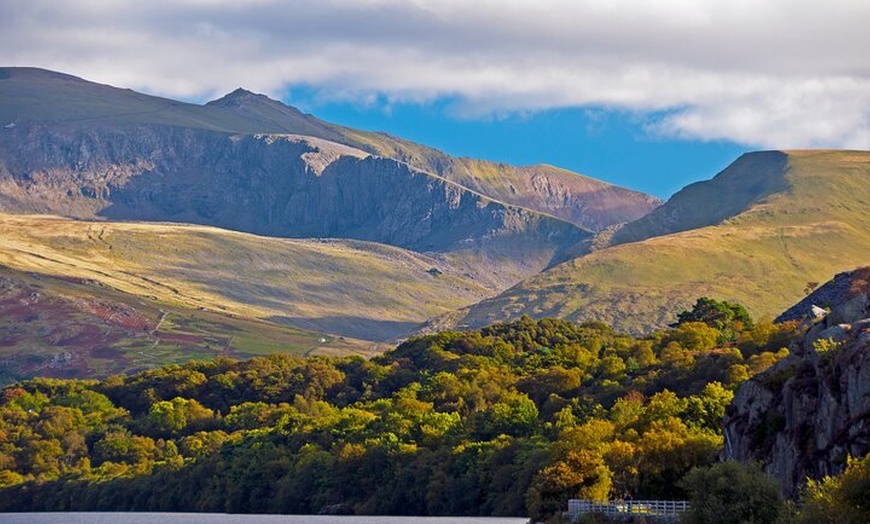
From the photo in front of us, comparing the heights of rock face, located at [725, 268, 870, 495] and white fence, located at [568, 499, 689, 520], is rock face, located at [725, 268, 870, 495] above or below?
above

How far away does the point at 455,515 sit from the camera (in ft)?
609

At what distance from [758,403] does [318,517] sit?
91.6 metres

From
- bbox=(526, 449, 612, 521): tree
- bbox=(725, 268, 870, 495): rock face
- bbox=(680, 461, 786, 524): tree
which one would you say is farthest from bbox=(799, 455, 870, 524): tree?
bbox=(526, 449, 612, 521): tree

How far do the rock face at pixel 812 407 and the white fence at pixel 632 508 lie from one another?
596 centimetres

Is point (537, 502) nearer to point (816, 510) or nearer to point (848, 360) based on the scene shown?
point (848, 360)

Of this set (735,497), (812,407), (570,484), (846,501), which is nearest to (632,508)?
(812,407)

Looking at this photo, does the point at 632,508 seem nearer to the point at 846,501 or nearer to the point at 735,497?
the point at 735,497

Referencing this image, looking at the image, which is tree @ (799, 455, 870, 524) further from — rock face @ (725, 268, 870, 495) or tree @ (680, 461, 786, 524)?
rock face @ (725, 268, 870, 495)

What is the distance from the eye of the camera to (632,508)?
372 feet

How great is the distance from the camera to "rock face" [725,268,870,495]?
3723 inches

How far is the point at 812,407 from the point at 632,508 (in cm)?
1597

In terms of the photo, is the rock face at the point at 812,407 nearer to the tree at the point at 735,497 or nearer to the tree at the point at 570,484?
the tree at the point at 735,497

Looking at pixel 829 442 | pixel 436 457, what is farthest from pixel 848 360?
pixel 436 457

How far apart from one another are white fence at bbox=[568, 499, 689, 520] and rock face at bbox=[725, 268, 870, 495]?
5.96 m
